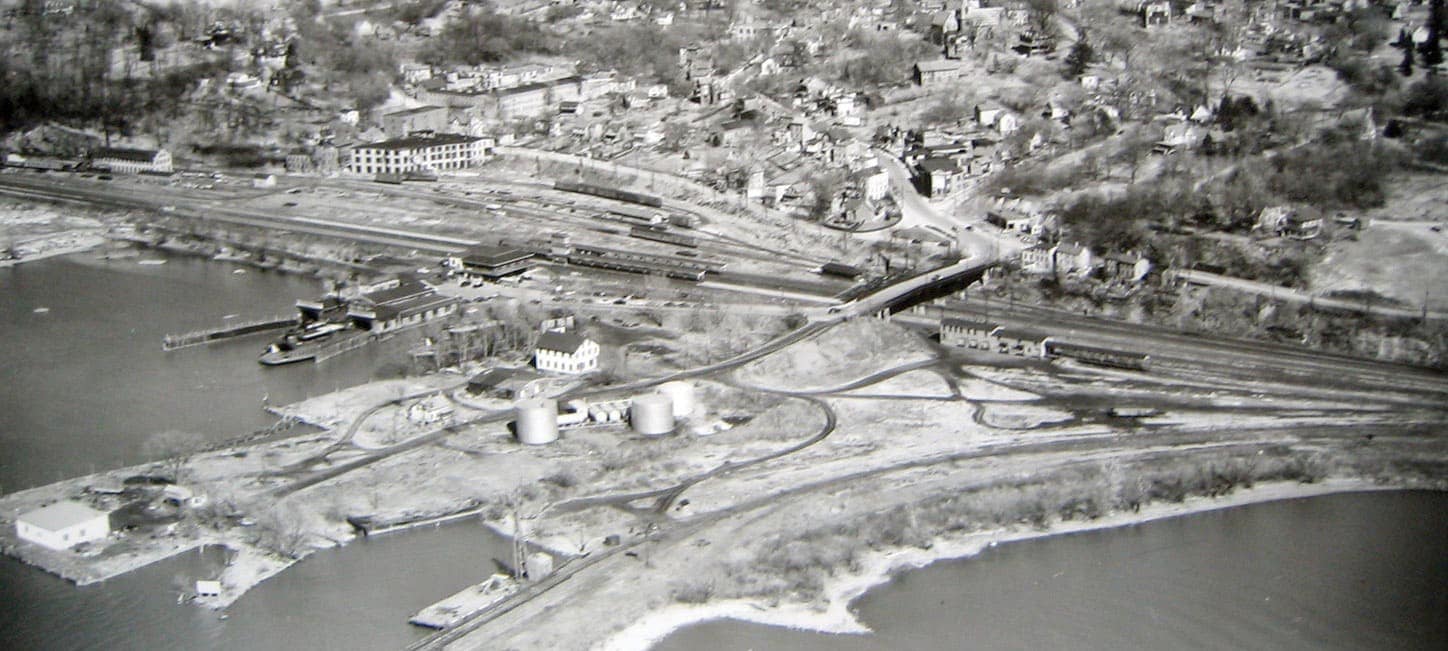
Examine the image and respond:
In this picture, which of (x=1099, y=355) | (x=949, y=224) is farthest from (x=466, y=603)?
(x=949, y=224)

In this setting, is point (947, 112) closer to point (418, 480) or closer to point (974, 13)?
point (974, 13)

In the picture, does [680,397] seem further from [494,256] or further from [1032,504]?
[494,256]

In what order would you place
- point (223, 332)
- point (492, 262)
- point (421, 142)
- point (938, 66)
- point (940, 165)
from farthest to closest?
1. point (938, 66)
2. point (421, 142)
3. point (940, 165)
4. point (492, 262)
5. point (223, 332)

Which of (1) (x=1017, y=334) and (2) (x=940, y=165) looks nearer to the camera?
(1) (x=1017, y=334)

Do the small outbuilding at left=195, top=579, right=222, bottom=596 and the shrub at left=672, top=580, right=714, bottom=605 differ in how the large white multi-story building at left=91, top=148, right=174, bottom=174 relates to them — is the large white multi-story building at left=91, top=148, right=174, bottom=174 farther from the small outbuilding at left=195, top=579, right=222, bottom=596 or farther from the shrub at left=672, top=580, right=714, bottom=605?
the shrub at left=672, top=580, right=714, bottom=605

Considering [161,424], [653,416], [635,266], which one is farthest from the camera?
[635,266]
